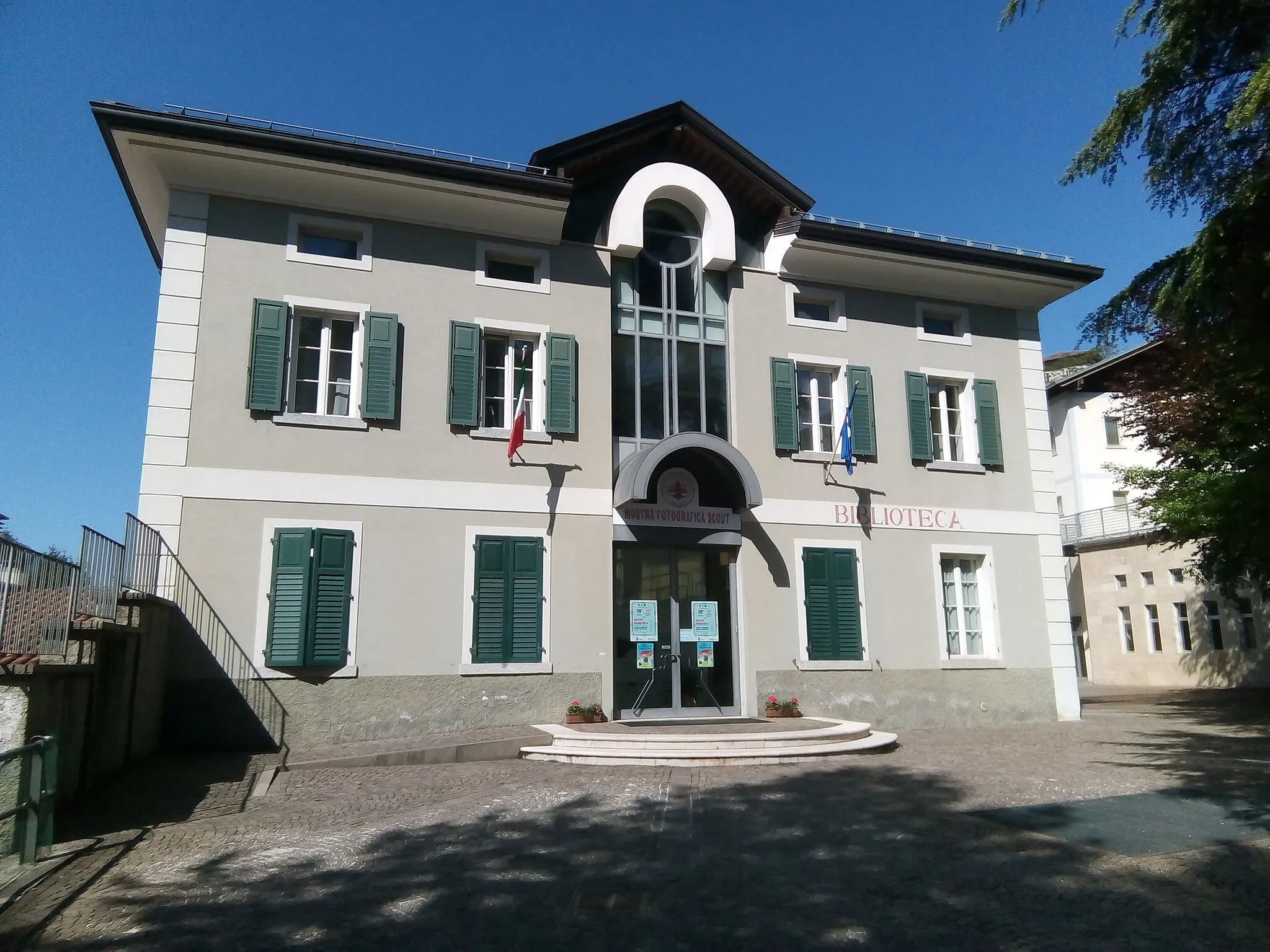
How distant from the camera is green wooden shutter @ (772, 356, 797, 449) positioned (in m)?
14.1

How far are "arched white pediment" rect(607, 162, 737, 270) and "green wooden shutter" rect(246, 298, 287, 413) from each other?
187 inches

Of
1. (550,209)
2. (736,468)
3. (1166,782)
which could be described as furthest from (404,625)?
(1166,782)

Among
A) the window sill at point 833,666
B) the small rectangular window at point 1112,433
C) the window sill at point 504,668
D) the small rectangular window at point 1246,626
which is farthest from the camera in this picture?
the small rectangular window at point 1112,433

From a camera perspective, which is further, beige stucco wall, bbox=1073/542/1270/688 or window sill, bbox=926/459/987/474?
beige stucco wall, bbox=1073/542/1270/688

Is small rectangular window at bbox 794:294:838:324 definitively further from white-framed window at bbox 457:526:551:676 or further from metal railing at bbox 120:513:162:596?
metal railing at bbox 120:513:162:596

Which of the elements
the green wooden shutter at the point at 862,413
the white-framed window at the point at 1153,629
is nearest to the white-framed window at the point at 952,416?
the green wooden shutter at the point at 862,413

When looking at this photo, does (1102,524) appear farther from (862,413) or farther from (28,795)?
(28,795)

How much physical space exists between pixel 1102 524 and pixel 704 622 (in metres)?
21.5

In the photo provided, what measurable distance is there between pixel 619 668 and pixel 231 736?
484cm

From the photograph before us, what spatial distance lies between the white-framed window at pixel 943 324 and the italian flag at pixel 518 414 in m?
6.63

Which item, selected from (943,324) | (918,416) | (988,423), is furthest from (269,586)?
(943,324)

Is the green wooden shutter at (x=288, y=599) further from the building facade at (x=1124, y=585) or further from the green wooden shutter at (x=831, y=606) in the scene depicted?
the building facade at (x=1124, y=585)

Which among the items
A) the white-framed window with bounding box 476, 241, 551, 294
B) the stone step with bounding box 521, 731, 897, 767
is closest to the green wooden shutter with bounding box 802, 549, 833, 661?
the stone step with bounding box 521, 731, 897, 767

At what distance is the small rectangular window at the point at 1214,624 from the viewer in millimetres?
25266
